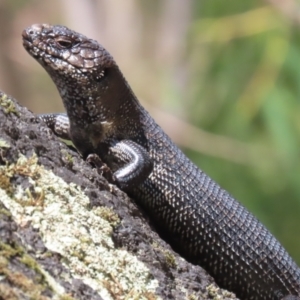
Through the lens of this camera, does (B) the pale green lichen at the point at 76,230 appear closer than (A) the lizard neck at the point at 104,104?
Yes

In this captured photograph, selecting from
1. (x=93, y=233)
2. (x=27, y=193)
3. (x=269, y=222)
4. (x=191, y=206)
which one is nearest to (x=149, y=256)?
(x=93, y=233)

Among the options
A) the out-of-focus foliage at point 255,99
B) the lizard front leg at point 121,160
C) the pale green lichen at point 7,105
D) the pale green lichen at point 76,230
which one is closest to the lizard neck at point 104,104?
the lizard front leg at point 121,160

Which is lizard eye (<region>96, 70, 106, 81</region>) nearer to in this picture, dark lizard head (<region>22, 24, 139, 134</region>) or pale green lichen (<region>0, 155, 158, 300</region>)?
dark lizard head (<region>22, 24, 139, 134</region>)

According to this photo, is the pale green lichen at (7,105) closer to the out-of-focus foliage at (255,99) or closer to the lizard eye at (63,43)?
the lizard eye at (63,43)

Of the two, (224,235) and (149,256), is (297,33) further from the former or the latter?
(149,256)

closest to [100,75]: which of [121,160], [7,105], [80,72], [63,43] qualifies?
[80,72]

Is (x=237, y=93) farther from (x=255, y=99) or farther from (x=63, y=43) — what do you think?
(x=63, y=43)
